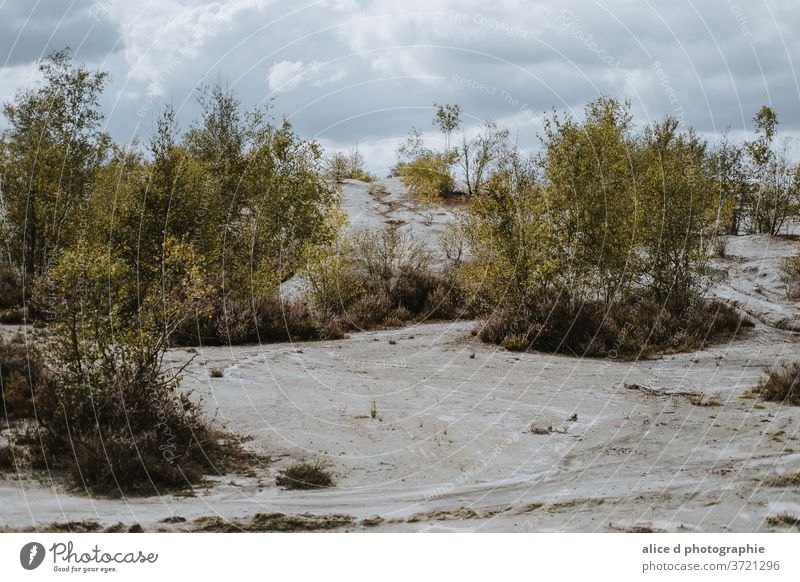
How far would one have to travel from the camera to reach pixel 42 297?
36.4 feet

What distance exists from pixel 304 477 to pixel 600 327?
44.9ft

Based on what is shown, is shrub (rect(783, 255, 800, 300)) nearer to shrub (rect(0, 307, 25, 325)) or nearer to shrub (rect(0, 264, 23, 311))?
shrub (rect(0, 307, 25, 325))

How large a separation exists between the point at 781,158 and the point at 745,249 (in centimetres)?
707

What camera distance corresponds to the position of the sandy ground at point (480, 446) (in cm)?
891

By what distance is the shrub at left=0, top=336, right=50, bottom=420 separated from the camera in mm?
11789

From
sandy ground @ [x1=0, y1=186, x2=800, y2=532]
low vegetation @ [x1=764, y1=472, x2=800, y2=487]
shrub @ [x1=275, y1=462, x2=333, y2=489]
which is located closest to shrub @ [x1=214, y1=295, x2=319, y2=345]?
sandy ground @ [x1=0, y1=186, x2=800, y2=532]

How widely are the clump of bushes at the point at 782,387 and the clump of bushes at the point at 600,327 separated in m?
5.40

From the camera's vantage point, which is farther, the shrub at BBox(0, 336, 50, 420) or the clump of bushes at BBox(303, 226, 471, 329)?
the clump of bushes at BBox(303, 226, 471, 329)

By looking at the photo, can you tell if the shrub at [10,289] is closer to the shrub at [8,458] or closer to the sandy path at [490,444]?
the sandy path at [490,444]

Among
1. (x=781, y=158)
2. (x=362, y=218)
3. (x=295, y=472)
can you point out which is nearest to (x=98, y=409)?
(x=295, y=472)

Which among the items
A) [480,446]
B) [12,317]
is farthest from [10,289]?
[480,446]

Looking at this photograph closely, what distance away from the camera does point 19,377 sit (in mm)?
12430

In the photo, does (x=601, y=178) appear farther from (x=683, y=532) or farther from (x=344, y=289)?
(x=683, y=532)

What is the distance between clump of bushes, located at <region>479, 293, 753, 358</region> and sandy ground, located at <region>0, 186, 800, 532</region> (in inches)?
44.2
